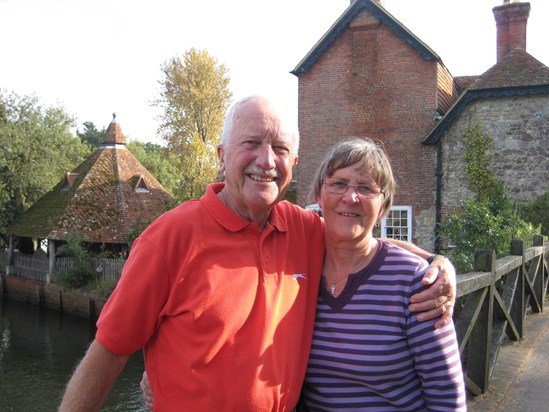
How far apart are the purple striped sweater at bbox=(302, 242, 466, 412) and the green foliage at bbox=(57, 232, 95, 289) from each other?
68.6ft

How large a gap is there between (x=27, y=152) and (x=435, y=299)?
105ft

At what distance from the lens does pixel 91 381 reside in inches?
74.6

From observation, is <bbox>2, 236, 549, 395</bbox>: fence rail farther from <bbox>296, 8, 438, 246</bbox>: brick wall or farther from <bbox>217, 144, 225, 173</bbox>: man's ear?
<bbox>296, 8, 438, 246</bbox>: brick wall

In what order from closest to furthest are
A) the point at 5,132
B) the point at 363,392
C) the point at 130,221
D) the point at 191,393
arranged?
1. the point at 191,393
2. the point at 363,392
3. the point at 130,221
4. the point at 5,132

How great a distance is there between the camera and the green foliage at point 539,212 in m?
13.4

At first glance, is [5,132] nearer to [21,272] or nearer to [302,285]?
[21,272]

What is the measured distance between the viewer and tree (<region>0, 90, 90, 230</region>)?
29141 mm

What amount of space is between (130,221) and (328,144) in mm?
10623

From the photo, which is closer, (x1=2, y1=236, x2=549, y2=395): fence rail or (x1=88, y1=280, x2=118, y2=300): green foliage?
(x1=2, y1=236, x2=549, y2=395): fence rail

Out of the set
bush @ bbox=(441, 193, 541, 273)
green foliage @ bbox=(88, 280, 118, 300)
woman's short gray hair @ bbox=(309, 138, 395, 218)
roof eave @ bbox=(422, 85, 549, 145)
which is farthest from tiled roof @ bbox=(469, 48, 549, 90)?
green foliage @ bbox=(88, 280, 118, 300)

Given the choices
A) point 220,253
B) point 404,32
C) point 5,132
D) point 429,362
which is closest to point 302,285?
point 220,253

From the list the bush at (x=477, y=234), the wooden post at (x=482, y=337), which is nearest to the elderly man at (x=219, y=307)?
the wooden post at (x=482, y=337)

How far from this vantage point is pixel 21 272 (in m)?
26.1

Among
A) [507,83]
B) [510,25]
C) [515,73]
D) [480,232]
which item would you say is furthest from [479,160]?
[480,232]
